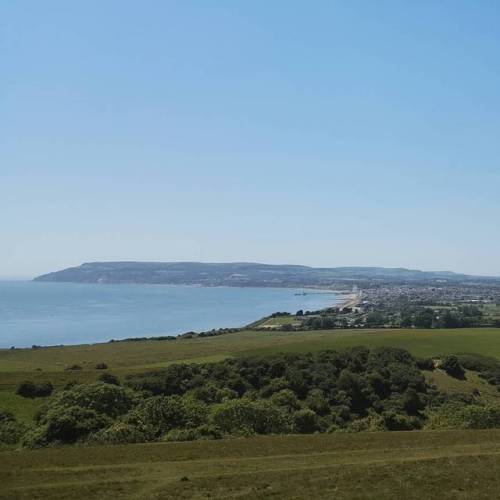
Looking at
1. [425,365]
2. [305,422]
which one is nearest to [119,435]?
[305,422]

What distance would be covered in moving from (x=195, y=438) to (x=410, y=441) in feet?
33.2

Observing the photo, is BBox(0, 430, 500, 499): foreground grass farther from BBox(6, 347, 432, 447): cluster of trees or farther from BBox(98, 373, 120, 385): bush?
BBox(98, 373, 120, 385): bush

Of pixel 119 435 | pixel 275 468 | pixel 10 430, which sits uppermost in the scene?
pixel 275 468

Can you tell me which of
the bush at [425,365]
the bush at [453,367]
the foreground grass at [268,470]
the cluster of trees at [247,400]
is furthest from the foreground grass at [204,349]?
the foreground grass at [268,470]

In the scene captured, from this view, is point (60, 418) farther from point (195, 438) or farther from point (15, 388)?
point (15, 388)

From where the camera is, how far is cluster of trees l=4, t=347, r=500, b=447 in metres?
29.1

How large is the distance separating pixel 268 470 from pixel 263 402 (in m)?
17.1

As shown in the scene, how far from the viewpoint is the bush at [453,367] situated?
185 ft

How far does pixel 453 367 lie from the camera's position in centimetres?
5725

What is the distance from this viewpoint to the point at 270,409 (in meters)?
31.8

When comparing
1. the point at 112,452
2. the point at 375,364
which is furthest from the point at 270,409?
the point at 375,364

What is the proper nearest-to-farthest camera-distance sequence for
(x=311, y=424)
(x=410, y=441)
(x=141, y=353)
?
(x=410, y=441) < (x=311, y=424) < (x=141, y=353)

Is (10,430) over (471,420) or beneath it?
over

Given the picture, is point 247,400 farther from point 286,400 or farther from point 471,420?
point 471,420
